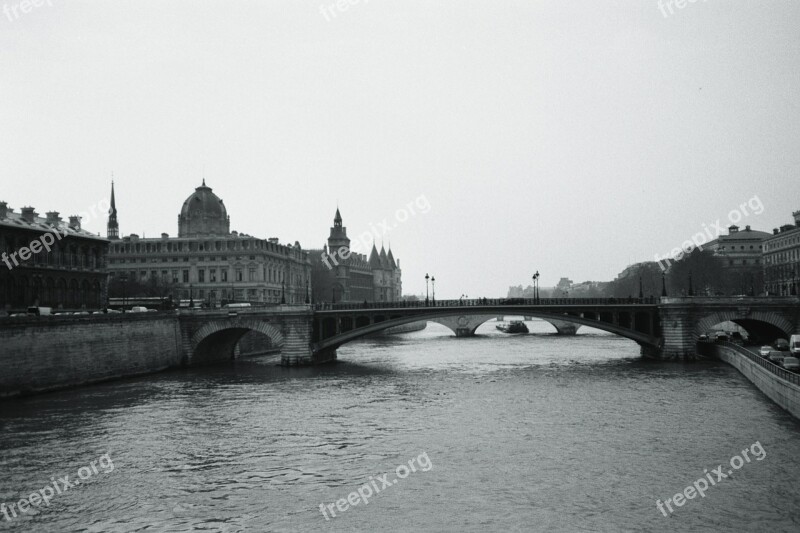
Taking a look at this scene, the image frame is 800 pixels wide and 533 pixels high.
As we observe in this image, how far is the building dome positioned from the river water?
67292 millimetres

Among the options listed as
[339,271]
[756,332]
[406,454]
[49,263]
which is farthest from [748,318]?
[339,271]

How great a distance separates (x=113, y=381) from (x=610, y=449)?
35075 millimetres

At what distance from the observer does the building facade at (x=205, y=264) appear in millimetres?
103188

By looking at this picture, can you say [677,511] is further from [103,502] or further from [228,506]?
[103,502]

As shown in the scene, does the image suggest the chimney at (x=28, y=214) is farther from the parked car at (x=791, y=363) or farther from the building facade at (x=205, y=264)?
the parked car at (x=791, y=363)

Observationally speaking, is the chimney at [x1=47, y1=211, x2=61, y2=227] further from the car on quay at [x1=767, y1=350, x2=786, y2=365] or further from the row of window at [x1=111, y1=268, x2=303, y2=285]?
the car on quay at [x1=767, y1=350, x2=786, y2=365]

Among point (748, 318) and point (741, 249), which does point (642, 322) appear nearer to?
point (748, 318)

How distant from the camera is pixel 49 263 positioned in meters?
62.6

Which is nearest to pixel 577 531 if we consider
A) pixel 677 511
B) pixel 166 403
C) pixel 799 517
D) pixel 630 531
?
pixel 630 531

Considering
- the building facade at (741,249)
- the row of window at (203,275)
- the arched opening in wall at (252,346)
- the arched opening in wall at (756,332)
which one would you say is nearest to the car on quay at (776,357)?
the arched opening in wall at (756,332)

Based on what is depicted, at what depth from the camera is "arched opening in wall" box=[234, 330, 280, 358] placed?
240ft

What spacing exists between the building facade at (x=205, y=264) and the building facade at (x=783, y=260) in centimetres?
6531

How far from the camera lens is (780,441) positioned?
29.9 m

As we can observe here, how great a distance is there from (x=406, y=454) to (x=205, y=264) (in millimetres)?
81023
